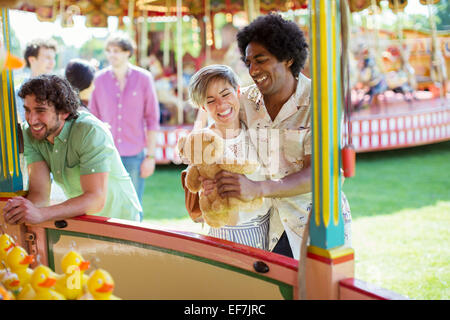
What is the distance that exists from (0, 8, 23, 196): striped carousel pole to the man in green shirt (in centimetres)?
5

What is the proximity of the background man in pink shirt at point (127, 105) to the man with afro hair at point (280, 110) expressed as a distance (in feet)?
6.42

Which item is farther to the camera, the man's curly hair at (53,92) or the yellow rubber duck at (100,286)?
the man's curly hair at (53,92)

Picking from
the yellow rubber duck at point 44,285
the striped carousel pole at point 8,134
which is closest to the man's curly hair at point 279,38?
the striped carousel pole at point 8,134

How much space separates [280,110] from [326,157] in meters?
0.55

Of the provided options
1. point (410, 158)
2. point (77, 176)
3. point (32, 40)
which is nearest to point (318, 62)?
point (77, 176)

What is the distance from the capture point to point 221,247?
1.35 metres

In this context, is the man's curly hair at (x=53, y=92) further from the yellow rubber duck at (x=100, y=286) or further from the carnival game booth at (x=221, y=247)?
the yellow rubber duck at (x=100, y=286)

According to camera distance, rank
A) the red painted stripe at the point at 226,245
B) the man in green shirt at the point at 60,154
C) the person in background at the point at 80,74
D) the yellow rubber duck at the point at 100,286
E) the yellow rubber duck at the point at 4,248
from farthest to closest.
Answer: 1. the person in background at the point at 80,74
2. the man in green shirt at the point at 60,154
3. the yellow rubber duck at the point at 4,248
4. the red painted stripe at the point at 226,245
5. the yellow rubber duck at the point at 100,286

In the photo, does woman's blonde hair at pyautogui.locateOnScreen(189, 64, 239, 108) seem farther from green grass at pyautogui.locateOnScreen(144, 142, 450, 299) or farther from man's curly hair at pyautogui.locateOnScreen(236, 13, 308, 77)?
green grass at pyautogui.locateOnScreen(144, 142, 450, 299)

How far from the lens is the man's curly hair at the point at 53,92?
1.75 meters

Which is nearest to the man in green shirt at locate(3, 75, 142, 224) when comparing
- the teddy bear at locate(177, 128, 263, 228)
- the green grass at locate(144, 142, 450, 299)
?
the teddy bear at locate(177, 128, 263, 228)

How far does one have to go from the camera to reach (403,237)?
3.81m

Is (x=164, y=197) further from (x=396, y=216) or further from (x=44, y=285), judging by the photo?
(x=44, y=285)

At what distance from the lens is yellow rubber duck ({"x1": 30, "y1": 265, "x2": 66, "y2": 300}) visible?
3.66 feet
